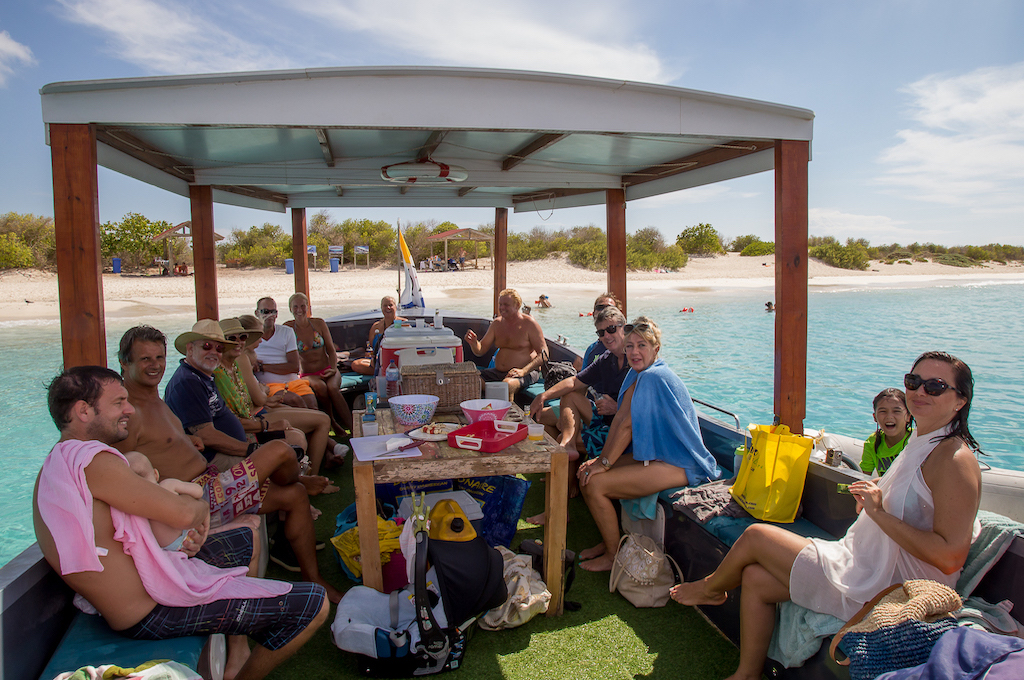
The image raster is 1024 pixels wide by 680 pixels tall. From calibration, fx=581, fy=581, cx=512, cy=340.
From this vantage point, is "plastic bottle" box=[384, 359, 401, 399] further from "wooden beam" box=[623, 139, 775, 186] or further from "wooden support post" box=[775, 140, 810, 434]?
"wooden beam" box=[623, 139, 775, 186]

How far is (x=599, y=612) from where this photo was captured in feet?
8.77

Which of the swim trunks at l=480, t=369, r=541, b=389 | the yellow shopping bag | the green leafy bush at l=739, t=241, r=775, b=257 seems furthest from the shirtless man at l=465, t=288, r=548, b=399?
the green leafy bush at l=739, t=241, r=775, b=257

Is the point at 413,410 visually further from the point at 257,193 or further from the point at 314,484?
the point at 257,193

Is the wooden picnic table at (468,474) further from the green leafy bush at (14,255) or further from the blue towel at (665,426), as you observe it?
the green leafy bush at (14,255)

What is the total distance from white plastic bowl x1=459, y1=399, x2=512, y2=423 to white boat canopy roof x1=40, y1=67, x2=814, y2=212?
5.37 ft

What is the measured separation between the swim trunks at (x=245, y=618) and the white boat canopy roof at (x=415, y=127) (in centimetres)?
246

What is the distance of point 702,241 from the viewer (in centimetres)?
4991

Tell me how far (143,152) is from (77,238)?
6.78 ft

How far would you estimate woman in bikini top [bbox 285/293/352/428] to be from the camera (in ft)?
17.6

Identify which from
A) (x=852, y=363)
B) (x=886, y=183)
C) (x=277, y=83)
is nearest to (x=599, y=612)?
(x=277, y=83)

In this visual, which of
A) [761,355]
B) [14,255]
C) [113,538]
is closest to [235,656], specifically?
[113,538]

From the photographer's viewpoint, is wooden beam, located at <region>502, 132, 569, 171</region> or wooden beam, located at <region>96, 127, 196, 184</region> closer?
wooden beam, located at <region>96, 127, 196, 184</region>

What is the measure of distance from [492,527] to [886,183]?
7081 centimetres

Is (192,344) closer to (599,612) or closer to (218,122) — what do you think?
(218,122)
